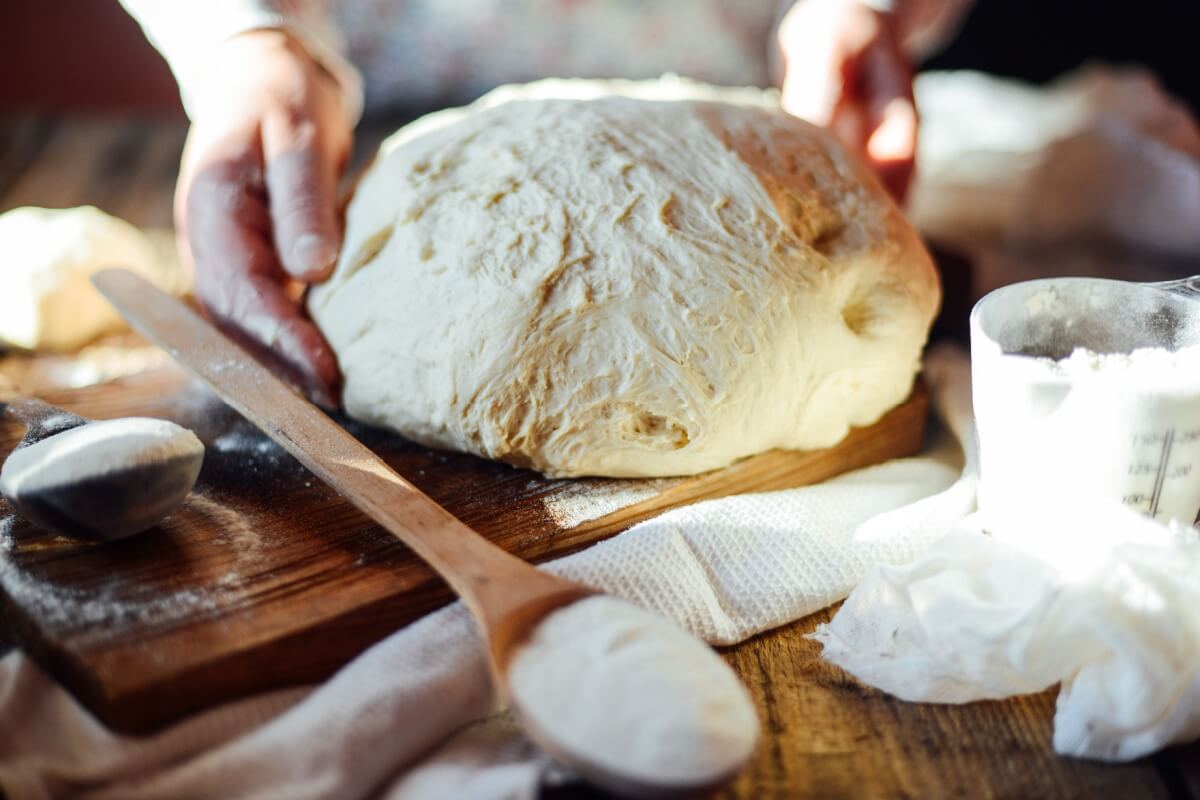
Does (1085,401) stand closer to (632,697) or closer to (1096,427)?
(1096,427)

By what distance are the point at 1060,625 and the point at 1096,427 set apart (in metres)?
0.15

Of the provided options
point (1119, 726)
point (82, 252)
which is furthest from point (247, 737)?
point (82, 252)

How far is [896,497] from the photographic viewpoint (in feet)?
3.36

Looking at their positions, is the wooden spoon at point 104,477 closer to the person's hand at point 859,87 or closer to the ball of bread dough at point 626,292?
the ball of bread dough at point 626,292

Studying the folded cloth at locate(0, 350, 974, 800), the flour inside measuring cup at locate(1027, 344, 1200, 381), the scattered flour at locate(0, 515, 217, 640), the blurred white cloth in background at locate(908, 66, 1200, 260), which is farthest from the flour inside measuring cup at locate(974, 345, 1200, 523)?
the blurred white cloth in background at locate(908, 66, 1200, 260)

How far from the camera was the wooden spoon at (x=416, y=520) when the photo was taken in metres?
0.64

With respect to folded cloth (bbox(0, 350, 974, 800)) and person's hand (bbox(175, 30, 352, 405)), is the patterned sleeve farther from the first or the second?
folded cloth (bbox(0, 350, 974, 800))

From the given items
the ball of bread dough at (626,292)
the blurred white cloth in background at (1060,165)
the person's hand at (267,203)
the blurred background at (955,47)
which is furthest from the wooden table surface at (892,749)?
the blurred background at (955,47)

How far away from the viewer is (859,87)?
1.49 metres

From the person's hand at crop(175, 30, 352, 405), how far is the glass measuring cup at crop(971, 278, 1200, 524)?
648 millimetres

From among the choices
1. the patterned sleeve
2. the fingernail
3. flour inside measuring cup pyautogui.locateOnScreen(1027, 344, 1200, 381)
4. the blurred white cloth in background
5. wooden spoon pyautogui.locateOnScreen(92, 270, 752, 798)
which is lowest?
the blurred white cloth in background

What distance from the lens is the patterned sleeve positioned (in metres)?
1.39

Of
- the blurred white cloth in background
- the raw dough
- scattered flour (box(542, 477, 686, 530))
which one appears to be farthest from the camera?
the blurred white cloth in background

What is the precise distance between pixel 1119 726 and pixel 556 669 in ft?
1.27
